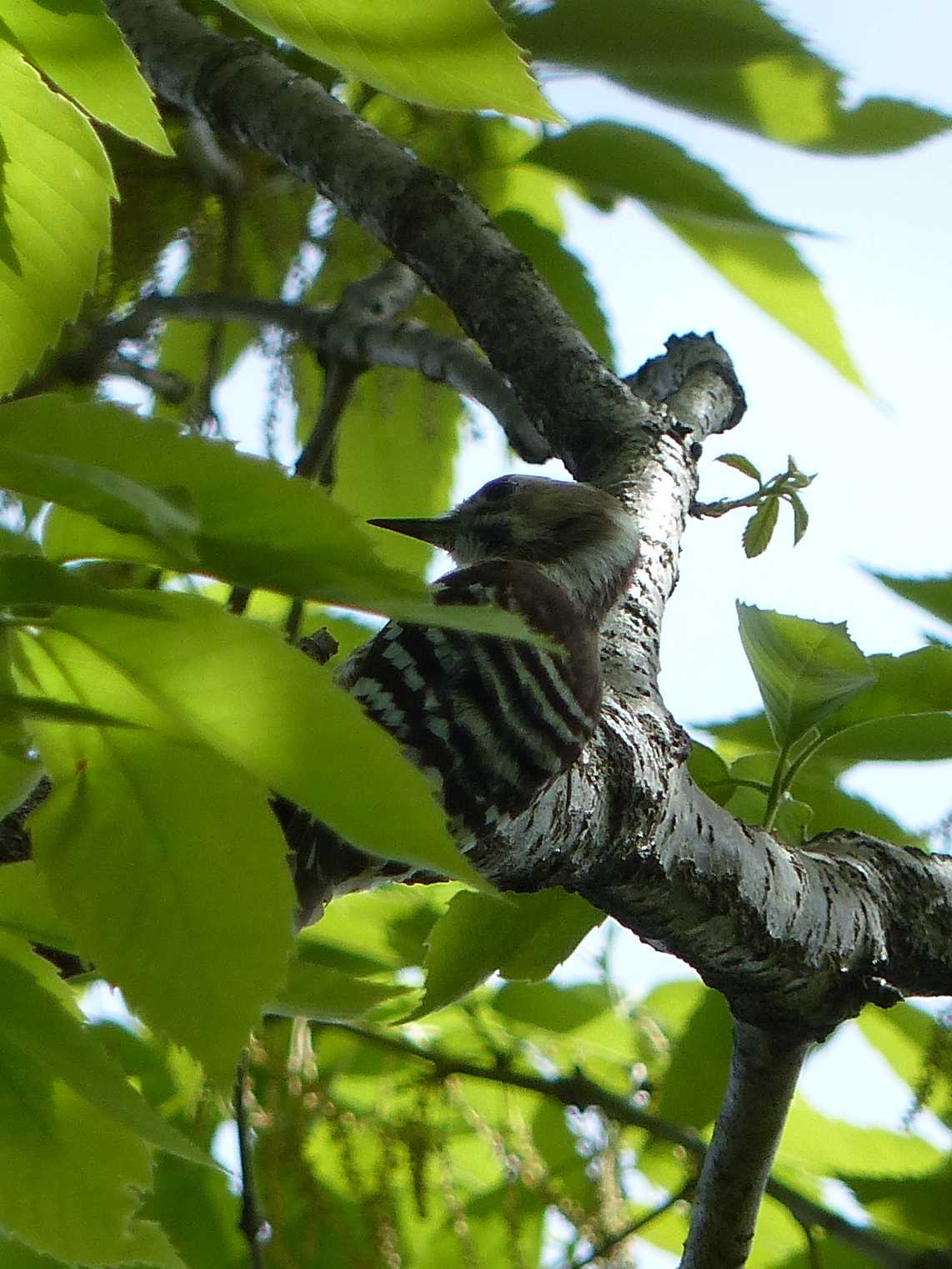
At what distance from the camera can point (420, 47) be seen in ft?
2.32

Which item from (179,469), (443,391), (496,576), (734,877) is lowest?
(179,469)

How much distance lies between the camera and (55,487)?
1.44 ft

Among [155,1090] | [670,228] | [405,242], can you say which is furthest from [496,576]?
[155,1090]

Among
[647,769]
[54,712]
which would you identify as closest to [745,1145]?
[647,769]

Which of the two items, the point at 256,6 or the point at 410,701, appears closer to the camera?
the point at 256,6

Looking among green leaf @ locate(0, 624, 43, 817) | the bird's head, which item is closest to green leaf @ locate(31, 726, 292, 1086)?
green leaf @ locate(0, 624, 43, 817)

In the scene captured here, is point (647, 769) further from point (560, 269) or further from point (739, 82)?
point (560, 269)

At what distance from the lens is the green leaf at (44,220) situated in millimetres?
750

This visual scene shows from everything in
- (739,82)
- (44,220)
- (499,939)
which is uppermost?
(739,82)

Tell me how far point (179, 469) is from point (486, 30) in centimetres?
36

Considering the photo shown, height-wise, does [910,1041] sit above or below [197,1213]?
above

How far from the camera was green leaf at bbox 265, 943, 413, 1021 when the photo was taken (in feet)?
2.36

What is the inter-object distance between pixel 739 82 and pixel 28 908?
1210 millimetres

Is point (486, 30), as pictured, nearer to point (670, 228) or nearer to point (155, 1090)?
point (670, 228)
